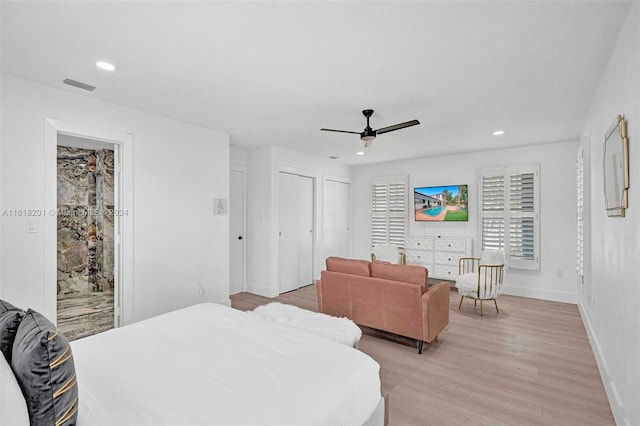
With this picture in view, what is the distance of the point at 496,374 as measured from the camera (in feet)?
8.87

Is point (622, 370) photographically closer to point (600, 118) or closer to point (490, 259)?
point (600, 118)

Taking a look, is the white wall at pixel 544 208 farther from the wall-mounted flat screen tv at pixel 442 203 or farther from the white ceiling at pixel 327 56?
the white ceiling at pixel 327 56

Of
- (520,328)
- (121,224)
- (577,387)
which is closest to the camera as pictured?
(577,387)

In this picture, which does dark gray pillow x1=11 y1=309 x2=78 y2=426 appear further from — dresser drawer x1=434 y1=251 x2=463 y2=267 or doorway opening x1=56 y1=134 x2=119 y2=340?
dresser drawer x1=434 y1=251 x2=463 y2=267

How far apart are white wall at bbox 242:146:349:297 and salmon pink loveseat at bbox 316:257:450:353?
5.54 ft

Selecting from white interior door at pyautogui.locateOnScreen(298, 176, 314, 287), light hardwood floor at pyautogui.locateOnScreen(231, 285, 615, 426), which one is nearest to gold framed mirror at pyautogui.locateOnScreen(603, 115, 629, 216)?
light hardwood floor at pyautogui.locateOnScreen(231, 285, 615, 426)

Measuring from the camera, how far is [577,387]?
2.50 meters

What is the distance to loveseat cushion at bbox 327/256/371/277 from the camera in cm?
352

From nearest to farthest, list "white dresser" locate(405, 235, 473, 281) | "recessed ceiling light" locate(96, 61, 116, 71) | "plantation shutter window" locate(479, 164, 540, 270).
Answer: "recessed ceiling light" locate(96, 61, 116, 71)
"plantation shutter window" locate(479, 164, 540, 270)
"white dresser" locate(405, 235, 473, 281)

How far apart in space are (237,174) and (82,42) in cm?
338

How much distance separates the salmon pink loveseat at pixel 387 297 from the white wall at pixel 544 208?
274cm

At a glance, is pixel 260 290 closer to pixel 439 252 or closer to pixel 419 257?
pixel 419 257

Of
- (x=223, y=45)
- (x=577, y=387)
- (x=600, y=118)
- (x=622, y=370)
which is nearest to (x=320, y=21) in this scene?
(x=223, y=45)

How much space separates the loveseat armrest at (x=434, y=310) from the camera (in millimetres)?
3037
